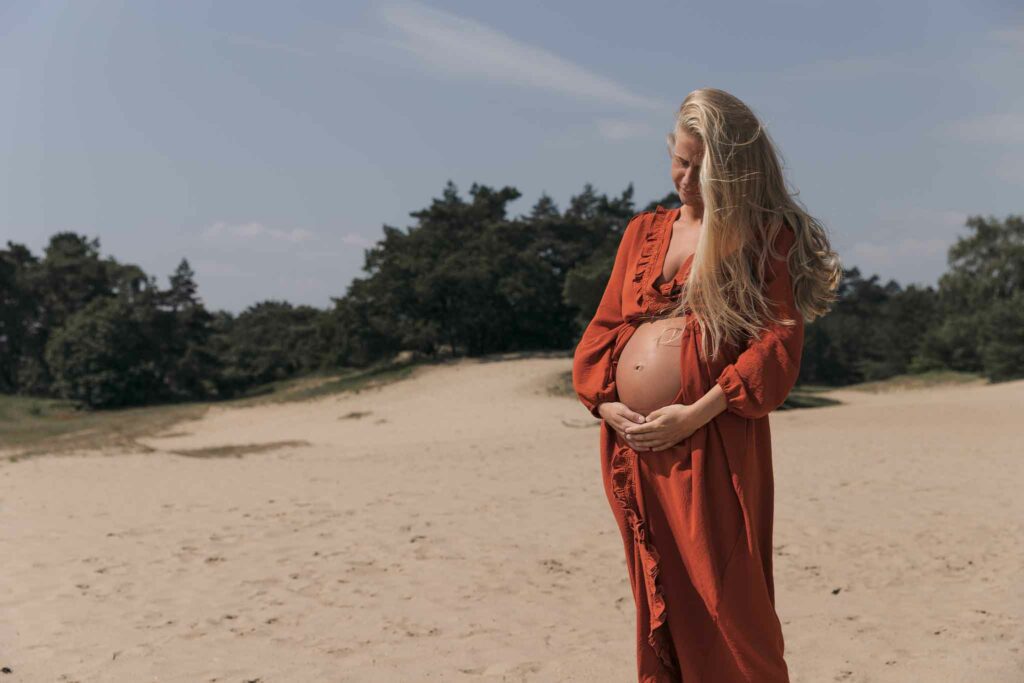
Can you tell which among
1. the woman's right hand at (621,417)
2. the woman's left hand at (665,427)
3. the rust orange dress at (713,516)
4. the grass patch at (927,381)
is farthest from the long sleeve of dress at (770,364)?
the grass patch at (927,381)

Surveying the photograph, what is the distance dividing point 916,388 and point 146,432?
21.4 meters

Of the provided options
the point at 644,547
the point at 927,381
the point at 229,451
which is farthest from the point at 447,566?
the point at 927,381

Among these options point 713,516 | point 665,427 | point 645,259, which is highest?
point 645,259

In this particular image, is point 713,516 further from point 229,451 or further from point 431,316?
point 431,316

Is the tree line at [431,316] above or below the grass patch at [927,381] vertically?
above

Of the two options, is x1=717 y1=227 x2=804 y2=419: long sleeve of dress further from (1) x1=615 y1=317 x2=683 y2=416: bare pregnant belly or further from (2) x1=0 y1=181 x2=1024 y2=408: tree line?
(2) x1=0 y1=181 x2=1024 y2=408: tree line

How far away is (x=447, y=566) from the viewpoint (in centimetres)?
613

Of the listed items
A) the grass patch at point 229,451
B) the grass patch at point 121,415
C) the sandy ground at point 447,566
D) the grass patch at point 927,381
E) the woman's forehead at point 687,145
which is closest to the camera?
the woman's forehead at point 687,145

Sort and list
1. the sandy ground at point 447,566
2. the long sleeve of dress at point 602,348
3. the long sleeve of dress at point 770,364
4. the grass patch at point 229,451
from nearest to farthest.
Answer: the long sleeve of dress at point 770,364 < the long sleeve of dress at point 602,348 < the sandy ground at point 447,566 < the grass patch at point 229,451

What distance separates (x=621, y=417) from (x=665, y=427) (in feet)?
0.53

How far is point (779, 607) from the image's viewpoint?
17.2ft

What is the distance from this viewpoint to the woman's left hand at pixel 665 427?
250 cm

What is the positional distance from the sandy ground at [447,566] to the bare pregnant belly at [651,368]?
1.80m

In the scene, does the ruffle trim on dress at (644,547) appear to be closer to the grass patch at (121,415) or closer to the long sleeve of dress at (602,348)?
the long sleeve of dress at (602,348)
